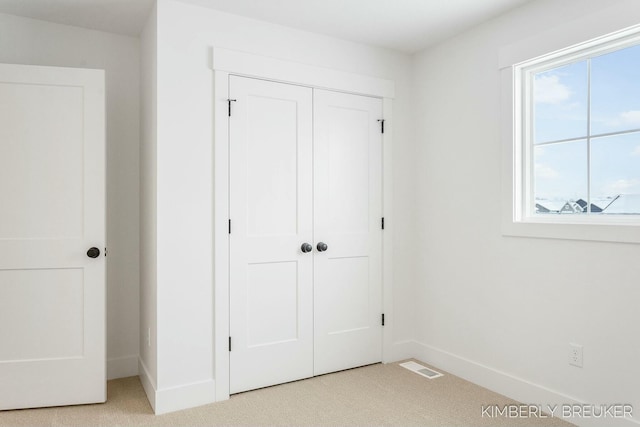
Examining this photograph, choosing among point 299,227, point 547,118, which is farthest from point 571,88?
point 299,227

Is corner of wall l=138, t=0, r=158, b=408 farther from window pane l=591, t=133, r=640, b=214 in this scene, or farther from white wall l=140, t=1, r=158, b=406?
window pane l=591, t=133, r=640, b=214

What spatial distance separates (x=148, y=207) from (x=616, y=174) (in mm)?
2701

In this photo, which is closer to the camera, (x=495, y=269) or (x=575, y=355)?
(x=575, y=355)

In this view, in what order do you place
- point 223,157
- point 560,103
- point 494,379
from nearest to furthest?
point 560,103 < point 223,157 < point 494,379

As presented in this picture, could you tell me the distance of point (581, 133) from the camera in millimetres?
2410

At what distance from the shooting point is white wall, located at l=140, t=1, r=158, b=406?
256 centimetres

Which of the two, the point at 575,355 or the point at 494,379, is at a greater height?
the point at 575,355

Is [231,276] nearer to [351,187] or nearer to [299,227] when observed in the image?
[299,227]

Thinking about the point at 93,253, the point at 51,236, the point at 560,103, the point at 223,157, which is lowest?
the point at 93,253

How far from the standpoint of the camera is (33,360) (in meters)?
2.51

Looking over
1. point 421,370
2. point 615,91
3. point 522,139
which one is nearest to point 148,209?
point 421,370

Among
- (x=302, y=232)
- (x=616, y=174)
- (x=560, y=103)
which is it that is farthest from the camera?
(x=302, y=232)

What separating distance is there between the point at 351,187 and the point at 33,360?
228 centimetres

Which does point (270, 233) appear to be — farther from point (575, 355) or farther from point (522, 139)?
point (575, 355)
